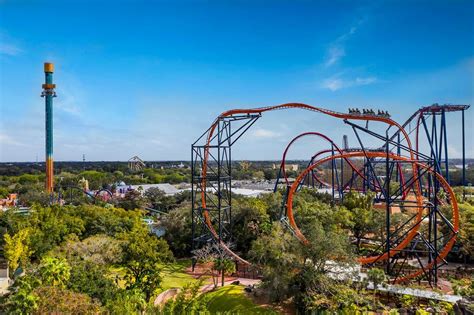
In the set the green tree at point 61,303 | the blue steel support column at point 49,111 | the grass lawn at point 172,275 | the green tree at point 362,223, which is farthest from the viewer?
the blue steel support column at point 49,111

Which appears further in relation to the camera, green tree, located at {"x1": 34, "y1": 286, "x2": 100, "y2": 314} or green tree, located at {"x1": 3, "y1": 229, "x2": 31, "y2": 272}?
green tree, located at {"x1": 3, "y1": 229, "x2": 31, "y2": 272}

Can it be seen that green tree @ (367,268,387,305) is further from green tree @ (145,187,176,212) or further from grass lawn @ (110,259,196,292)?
green tree @ (145,187,176,212)

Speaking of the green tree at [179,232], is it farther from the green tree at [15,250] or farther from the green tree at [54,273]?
the green tree at [54,273]

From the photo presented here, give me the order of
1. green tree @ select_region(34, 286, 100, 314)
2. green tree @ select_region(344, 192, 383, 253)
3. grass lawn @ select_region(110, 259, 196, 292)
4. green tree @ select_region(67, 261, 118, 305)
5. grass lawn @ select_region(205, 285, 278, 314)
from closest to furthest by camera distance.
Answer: green tree @ select_region(34, 286, 100, 314), green tree @ select_region(67, 261, 118, 305), grass lawn @ select_region(205, 285, 278, 314), grass lawn @ select_region(110, 259, 196, 292), green tree @ select_region(344, 192, 383, 253)

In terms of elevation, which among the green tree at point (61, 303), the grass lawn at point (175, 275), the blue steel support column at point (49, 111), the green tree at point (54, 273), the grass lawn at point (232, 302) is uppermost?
the blue steel support column at point (49, 111)

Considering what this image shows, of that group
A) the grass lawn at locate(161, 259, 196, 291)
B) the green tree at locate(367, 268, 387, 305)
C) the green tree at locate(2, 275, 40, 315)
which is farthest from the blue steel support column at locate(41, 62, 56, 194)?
the green tree at locate(367, 268, 387, 305)

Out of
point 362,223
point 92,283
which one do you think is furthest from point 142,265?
point 362,223

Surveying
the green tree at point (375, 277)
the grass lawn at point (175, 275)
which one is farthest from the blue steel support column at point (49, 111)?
the green tree at point (375, 277)

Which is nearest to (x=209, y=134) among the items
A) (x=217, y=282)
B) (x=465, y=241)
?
(x=217, y=282)
